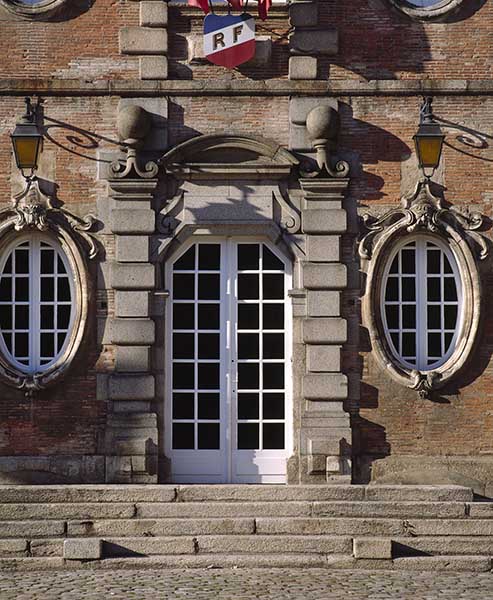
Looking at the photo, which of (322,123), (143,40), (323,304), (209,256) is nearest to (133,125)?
(143,40)

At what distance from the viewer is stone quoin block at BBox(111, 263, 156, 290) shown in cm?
1534

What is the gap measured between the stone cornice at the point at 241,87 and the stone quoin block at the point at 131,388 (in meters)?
3.21

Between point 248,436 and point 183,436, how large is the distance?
0.74m

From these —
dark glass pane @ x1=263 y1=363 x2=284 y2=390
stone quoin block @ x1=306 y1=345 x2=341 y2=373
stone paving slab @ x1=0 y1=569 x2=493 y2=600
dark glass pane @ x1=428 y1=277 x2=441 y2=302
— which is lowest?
stone paving slab @ x1=0 y1=569 x2=493 y2=600

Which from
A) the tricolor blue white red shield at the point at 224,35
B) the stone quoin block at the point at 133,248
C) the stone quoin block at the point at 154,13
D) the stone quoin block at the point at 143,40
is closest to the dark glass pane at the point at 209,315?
the stone quoin block at the point at 133,248

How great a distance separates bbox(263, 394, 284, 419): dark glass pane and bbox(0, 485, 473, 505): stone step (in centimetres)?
149

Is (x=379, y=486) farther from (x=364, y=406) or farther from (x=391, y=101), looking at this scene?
(x=391, y=101)

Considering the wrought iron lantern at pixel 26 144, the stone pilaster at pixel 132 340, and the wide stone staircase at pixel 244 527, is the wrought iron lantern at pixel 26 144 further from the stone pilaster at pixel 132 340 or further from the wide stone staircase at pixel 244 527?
the wide stone staircase at pixel 244 527

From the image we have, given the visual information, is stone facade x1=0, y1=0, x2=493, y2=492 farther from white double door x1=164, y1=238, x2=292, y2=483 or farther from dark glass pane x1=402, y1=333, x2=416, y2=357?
dark glass pane x1=402, y1=333, x2=416, y2=357

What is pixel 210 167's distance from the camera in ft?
50.6

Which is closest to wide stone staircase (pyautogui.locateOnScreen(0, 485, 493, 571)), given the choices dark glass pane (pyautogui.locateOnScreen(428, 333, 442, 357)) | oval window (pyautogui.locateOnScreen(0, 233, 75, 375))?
dark glass pane (pyautogui.locateOnScreen(428, 333, 442, 357))

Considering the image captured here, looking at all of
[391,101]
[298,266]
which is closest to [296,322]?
[298,266]

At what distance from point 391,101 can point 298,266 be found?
2.17 m

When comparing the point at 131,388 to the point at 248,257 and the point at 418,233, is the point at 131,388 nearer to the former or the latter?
the point at 248,257
